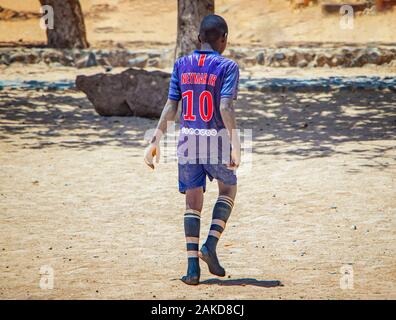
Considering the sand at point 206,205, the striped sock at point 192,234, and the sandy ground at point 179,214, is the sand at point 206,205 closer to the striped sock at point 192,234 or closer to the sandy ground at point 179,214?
the sandy ground at point 179,214

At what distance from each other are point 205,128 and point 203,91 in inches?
9.6

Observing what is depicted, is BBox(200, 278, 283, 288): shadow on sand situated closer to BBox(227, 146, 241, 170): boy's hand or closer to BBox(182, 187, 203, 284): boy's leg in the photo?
BBox(182, 187, 203, 284): boy's leg

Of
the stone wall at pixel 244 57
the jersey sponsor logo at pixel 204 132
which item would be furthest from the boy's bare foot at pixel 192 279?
the stone wall at pixel 244 57

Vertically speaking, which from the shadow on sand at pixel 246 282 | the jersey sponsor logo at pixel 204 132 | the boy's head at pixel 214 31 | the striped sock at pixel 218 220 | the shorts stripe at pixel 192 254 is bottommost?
the shadow on sand at pixel 246 282

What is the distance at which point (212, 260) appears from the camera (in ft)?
18.9

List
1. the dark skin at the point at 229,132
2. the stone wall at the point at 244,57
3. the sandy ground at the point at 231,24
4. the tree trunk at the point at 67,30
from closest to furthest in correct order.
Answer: the dark skin at the point at 229,132 < the stone wall at the point at 244,57 < the tree trunk at the point at 67,30 < the sandy ground at the point at 231,24

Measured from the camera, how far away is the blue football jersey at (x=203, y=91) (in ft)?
18.2

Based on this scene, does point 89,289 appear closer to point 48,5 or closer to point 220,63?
point 220,63

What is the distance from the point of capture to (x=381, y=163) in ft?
31.8

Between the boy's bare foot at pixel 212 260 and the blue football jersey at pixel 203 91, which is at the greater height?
the blue football jersey at pixel 203 91

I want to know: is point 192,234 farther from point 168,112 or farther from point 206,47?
point 206,47

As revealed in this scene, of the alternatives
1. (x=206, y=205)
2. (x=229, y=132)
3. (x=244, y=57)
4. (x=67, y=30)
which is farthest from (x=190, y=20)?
(x=229, y=132)

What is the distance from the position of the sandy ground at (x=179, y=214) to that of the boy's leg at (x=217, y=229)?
0.35ft

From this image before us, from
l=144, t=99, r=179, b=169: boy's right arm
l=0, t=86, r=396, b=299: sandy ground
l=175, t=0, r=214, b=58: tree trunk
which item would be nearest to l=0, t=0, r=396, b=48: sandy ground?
l=175, t=0, r=214, b=58: tree trunk
